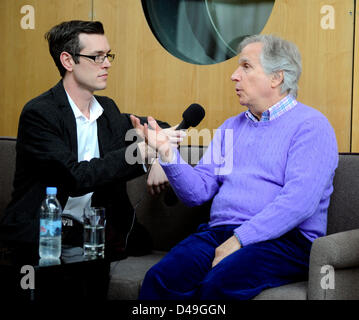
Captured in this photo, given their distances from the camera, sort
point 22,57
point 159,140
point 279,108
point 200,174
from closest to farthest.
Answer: point 159,140 → point 279,108 → point 200,174 → point 22,57

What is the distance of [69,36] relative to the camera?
Result: 2.48 metres

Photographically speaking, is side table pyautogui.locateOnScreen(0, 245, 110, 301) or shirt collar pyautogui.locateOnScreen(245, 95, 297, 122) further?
shirt collar pyautogui.locateOnScreen(245, 95, 297, 122)

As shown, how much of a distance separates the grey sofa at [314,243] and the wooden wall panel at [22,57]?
0.63 m

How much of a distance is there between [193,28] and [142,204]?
984 millimetres

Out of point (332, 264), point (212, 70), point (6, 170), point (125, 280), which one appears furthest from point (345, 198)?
point (6, 170)

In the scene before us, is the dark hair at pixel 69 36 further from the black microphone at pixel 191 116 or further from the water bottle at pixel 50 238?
the water bottle at pixel 50 238

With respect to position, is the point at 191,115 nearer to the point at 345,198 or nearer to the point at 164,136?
the point at 164,136

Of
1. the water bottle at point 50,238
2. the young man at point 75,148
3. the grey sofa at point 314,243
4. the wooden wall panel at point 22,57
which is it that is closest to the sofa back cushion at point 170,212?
the grey sofa at point 314,243

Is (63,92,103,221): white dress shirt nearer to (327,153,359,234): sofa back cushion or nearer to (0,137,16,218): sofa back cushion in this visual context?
(0,137,16,218): sofa back cushion

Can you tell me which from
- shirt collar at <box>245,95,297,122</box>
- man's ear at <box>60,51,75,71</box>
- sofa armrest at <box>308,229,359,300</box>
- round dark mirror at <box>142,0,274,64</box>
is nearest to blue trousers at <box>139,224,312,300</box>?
sofa armrest at <box>308,229,359,300</box>

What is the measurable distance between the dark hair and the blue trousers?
1.02 metres

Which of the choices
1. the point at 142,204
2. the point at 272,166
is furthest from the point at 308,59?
the point at 142,204

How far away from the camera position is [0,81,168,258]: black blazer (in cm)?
219

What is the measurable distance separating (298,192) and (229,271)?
1.19 feet
